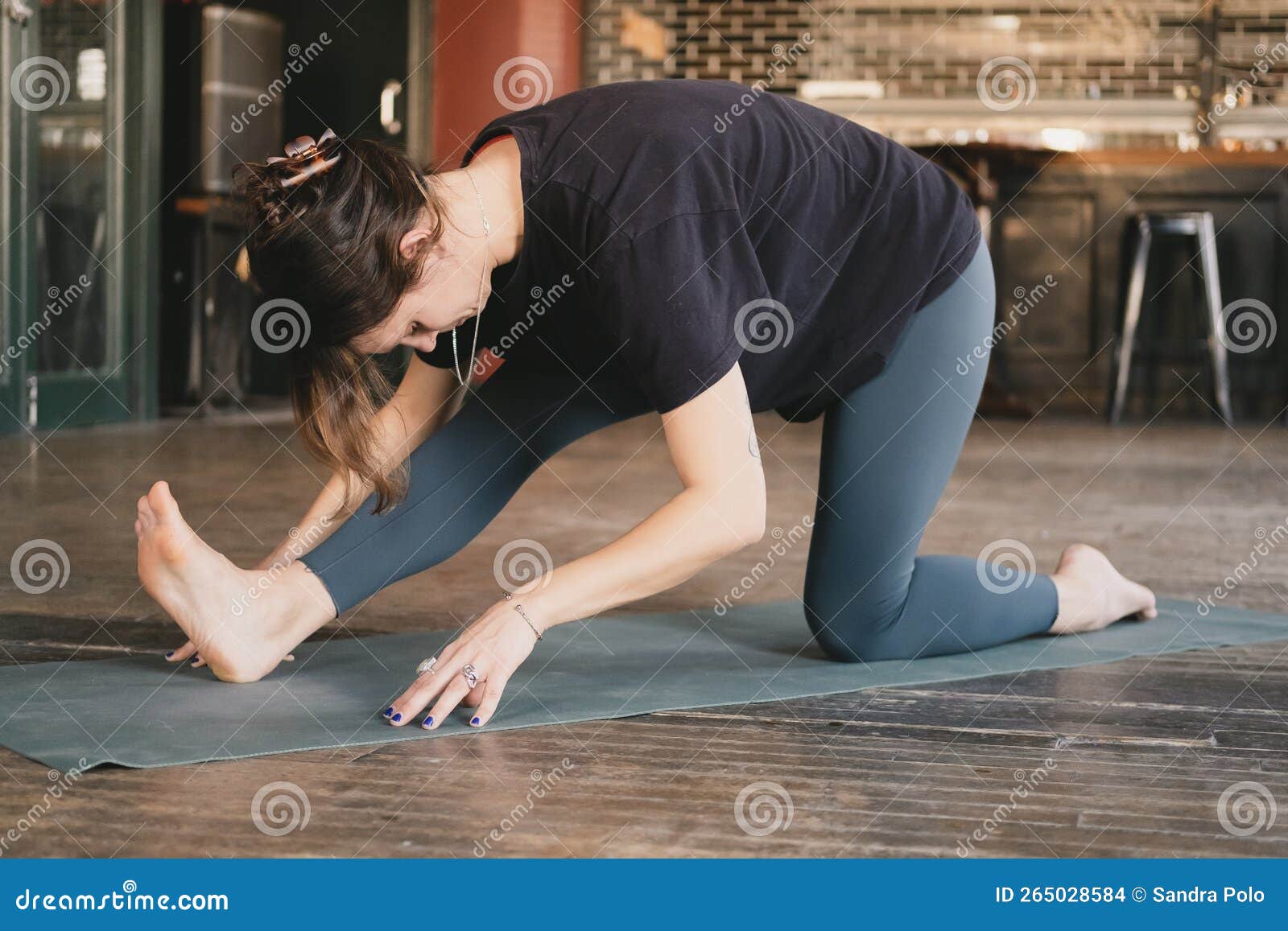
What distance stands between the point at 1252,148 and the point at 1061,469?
3274 millimetres

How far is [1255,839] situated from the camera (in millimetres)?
1183

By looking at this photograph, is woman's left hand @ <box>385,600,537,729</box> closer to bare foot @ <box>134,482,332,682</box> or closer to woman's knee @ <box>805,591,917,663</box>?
bare foot @ <box>134,482,332,682</box>

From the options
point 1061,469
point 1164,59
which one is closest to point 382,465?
point 1061,469

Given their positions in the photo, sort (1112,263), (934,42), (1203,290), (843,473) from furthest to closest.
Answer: (934,42)
(1112,263)
(1203,290)
(843,473)

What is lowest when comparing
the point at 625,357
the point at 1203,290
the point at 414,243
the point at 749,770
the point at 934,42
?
the point at 1203,290

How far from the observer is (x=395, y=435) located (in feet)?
6.02

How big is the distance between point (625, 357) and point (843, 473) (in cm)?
51

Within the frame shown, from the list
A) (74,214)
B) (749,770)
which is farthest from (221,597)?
(74,214)

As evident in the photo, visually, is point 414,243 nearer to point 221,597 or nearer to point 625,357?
point 625,357

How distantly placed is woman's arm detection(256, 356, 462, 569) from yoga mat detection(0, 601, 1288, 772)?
148mm

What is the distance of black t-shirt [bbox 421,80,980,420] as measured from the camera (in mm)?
1390

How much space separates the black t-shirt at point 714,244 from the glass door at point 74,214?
3.43 meters

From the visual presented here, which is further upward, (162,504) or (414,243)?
(414,243)

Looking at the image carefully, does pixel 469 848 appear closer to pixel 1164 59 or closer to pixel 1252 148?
pixel 1252 148
